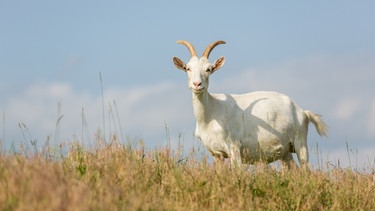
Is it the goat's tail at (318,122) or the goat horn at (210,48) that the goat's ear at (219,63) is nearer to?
the goat horn at (210,48)

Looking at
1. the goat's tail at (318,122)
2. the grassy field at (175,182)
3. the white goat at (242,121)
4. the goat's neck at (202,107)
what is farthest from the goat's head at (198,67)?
the goat's tail at (318,122)

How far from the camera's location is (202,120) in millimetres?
11555

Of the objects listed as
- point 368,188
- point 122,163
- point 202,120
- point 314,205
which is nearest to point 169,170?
point 122,163

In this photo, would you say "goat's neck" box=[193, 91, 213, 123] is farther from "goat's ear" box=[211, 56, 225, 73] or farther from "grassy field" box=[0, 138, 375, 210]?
"grassy field" box=[0, 138, 375, 210]

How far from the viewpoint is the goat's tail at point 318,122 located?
13250mm

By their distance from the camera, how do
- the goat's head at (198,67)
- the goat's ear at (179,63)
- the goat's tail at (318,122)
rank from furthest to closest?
1. the goat's tail at (318,122)
2. the goat's ear at (179,63)
3. the goat's head at (198,67)

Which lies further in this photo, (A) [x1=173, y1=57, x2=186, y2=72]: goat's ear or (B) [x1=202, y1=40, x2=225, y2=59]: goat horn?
(B) [x1=202, y1=40, x2=225, y2=59]: goat horn

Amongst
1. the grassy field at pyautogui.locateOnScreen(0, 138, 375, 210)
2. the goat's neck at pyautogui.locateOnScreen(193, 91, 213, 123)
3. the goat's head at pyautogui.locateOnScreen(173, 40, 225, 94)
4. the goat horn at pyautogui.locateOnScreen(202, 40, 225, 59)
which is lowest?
the grassy field at pyautogui.locateOnScreen(0, 138, 375, 210)

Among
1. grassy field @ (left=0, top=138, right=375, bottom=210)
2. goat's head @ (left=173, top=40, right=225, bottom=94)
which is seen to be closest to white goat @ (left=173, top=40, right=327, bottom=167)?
goat's head @ (left=173, top=40, right=225, bottom=94)

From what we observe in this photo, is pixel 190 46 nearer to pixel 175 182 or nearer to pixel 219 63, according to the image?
pixel 219 63

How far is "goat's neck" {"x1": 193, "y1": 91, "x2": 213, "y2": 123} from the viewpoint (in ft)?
37.6

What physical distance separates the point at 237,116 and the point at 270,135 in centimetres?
74

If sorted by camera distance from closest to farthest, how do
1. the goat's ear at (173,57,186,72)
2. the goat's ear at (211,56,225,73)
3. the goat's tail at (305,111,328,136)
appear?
the goat's ear at (173,57,186,72) → the goat's ear at (211,56,225,73) → the goat's tail at (305,111,328,136)

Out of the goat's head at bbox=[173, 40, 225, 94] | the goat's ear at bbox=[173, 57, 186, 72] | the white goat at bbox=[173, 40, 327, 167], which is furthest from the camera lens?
the goat's ear at bbox=[173, 57, 186, 72]
